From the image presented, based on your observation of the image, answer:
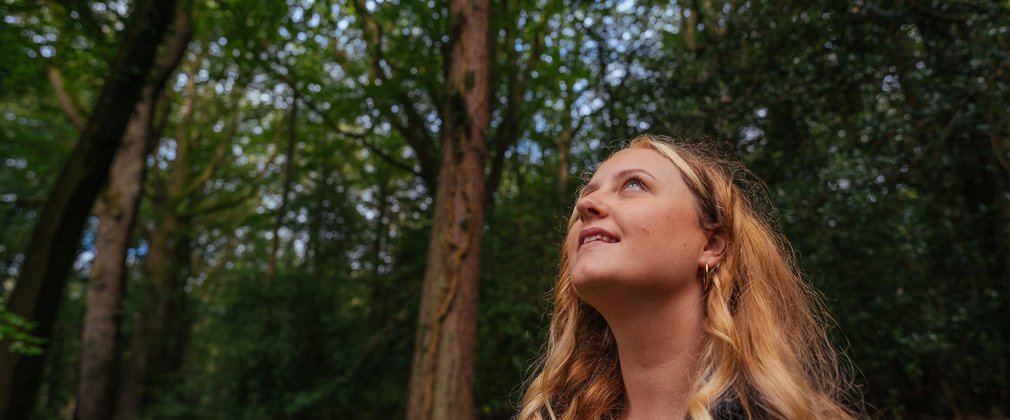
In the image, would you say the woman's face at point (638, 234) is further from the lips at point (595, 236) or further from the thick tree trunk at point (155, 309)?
the thick tree trunk at point (155, 309)

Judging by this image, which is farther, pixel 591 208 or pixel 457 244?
pixel 457 244

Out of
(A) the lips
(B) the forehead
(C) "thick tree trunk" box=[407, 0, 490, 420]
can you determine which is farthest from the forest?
(A) the lips

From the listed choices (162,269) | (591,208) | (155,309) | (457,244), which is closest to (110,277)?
(155,309)

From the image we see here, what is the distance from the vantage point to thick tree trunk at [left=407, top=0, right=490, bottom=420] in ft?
17.0

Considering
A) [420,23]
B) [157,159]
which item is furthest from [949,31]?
[157,159]

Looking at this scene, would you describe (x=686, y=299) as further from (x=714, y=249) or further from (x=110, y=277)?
(x=110, y=277)

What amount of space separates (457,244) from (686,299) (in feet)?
12.7

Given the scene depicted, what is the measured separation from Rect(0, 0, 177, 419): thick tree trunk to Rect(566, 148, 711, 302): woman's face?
5.88m

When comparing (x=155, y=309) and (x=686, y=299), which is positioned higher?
(x=155, y=309)

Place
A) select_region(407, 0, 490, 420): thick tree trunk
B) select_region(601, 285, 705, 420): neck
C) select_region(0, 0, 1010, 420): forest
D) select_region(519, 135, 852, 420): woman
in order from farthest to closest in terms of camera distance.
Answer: select_region(0, 0, 1010, 420): forest
select_region(407, 0, 490, 420): thick tree trunk
select_region(601, 285, 705, 420): neck
select_region(519, 135, 852, 420): woman

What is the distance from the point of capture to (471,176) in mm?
5500

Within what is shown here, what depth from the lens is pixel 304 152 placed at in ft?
44.4

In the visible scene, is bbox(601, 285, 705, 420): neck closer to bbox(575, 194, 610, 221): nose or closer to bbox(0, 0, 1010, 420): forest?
bbox(575, 194, 610, 221): nose

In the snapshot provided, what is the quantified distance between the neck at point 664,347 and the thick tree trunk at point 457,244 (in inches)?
147
